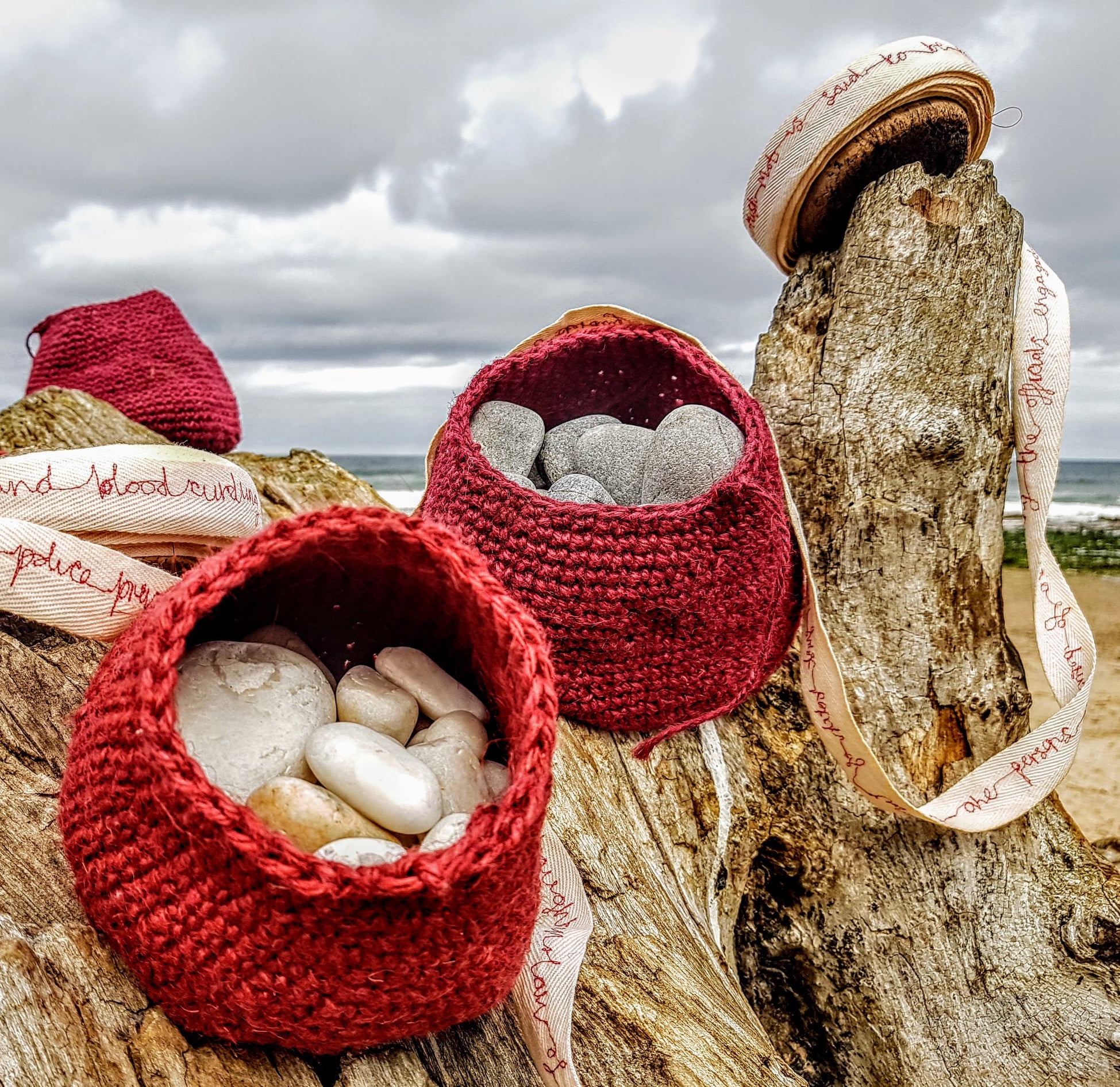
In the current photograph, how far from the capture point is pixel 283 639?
898 mm

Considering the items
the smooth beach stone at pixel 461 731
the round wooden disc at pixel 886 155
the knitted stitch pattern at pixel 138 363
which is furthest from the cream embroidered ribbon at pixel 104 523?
the knitted stitch pattern at pixel 138 363

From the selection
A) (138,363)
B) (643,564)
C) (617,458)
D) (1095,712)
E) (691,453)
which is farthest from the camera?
(1095,712)

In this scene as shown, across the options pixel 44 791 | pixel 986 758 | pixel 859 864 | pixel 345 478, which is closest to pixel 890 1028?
pixel 859 864

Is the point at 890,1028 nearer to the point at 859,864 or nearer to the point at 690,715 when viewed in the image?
the point at 859,864

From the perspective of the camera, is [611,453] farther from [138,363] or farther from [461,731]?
[138,363]

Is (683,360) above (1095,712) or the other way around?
above

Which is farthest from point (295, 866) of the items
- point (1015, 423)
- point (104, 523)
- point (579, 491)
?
point (1015, 423)

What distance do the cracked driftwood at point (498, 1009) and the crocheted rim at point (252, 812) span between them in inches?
10.3

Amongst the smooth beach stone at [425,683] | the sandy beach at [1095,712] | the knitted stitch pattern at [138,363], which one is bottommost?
the sandy beach at [1095,712]

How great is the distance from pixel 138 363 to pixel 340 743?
197 centimetres

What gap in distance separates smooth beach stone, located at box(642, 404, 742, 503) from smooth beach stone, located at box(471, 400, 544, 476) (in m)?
0.19

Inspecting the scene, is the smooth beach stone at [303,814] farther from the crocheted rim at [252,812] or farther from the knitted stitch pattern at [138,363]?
the knitted stitch pattern at [138,363]

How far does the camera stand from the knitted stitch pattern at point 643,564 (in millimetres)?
1187

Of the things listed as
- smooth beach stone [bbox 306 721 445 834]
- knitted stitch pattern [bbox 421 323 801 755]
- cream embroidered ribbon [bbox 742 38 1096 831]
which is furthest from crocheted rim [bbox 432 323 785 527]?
smooth beach stone [bbox 306 721 445 834]
